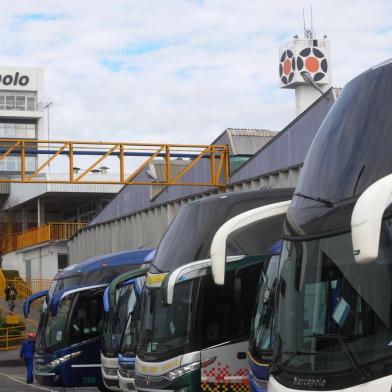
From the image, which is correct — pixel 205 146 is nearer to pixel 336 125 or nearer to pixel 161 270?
pixel 161 270

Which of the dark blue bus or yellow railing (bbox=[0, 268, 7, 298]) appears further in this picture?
yellow railing (bbox=[0, 268, 7, 298])

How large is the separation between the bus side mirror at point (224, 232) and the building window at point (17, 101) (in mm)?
100663

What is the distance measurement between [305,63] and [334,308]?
190 ft

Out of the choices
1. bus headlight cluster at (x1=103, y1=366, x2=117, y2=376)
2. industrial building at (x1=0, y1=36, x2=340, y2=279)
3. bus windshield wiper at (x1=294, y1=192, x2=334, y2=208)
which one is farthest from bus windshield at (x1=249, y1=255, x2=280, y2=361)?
industrial building at (x1=0, y1=36, x2=340, y2=279)

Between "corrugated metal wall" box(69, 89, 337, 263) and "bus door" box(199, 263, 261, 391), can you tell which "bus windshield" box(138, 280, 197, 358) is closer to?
"bus door" box(199, 263, 261, 391)

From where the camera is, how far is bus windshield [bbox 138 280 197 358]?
514 inches

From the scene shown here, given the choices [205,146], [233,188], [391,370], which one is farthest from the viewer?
[205,146]

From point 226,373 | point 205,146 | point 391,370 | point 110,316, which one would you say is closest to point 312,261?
point 391,370

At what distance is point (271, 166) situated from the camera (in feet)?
103

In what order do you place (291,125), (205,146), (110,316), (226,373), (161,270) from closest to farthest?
(226,373) < (161,270) < (110,316) < (291,125) < (205,146)

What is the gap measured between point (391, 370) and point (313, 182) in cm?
165

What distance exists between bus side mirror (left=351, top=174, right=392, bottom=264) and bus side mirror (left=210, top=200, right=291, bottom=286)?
6.25 ft

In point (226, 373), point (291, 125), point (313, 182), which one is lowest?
point (226, 373)

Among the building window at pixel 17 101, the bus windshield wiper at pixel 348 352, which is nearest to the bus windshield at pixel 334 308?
the bus windshield wiper at pixel 348 352
